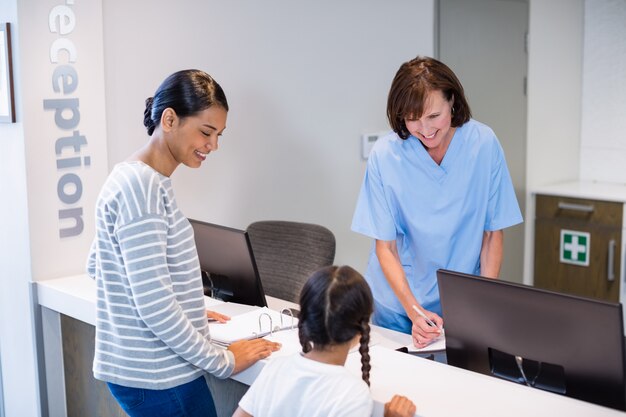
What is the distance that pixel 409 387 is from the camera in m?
1.58

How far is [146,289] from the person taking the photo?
1511 mm

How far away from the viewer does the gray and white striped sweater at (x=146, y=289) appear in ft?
4.96

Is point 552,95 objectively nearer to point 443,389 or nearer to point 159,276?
point 443,389

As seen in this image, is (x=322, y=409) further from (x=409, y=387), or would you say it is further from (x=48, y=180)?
(x=48, y=180)

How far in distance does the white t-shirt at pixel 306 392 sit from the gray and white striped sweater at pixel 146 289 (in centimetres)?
25

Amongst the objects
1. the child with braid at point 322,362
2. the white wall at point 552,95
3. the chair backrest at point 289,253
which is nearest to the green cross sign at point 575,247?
the white wall at point 552,95

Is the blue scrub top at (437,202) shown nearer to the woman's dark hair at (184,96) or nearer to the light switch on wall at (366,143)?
the woman's dark hair at (184,96)

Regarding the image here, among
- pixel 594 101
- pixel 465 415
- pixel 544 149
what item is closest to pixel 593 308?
pixel 465 415

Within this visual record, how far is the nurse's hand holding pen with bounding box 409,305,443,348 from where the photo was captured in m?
1.93

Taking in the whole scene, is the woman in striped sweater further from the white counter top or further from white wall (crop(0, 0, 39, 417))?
the white counter top

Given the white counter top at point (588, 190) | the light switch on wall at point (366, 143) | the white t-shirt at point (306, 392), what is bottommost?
the white t-shirt at point (306, 392)

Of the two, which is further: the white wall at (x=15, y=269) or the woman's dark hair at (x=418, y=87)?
the white wall at (x=15, y=269)

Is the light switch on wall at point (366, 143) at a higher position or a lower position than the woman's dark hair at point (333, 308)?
higher

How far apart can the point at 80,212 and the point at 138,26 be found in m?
0.67
